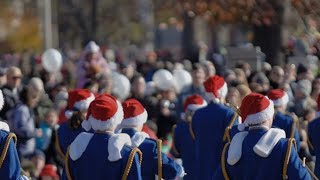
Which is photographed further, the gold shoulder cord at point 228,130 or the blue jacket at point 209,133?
the blue jacket at point 209,133

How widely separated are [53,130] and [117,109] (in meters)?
6.04

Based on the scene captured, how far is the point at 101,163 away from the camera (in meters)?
11.1

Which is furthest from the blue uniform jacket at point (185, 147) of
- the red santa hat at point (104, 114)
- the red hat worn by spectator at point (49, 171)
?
the red santa hat at point (104, 114)

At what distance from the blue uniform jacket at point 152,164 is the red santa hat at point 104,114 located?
0.75 meters

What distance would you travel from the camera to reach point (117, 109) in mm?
11398

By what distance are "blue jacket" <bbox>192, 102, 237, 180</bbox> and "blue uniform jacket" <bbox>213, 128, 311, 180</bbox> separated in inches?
142

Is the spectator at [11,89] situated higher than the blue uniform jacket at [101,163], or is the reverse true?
the blue uniform jacket at [101,163]

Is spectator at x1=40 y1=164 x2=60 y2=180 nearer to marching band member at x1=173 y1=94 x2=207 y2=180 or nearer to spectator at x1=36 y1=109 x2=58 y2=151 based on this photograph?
marching band member at x1=173 y1=94 x2=207 y2=180

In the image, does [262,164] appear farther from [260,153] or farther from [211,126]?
[211,126]

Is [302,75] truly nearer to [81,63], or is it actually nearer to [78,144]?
[81,63]

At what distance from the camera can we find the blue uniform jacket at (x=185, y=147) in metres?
15.4

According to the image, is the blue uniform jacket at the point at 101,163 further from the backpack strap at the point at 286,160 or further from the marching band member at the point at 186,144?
the marching band member at the point at 186,144

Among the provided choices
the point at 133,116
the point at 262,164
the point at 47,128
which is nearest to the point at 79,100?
the point at 133,116

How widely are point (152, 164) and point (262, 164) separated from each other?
1.61 meters
